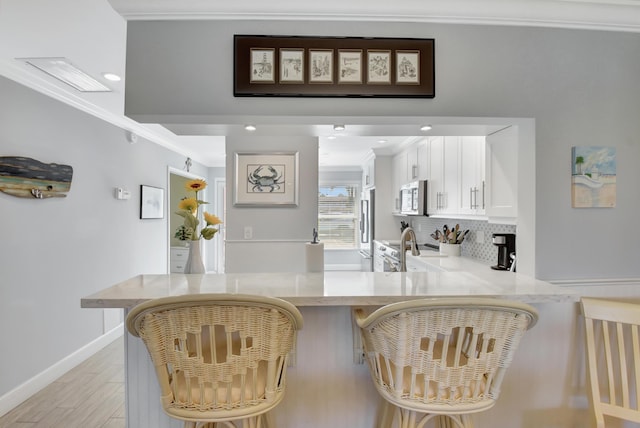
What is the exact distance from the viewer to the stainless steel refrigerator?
18.9 feet

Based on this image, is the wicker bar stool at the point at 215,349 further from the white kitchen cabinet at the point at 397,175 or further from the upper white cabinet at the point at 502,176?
the white kitchen cabinet at the point at 397,175

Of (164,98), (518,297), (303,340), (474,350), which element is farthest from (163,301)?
(518,297)

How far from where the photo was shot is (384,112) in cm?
171

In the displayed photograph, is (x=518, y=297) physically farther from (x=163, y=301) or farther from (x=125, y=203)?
(x=125, y=203)

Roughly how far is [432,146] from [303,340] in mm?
3003

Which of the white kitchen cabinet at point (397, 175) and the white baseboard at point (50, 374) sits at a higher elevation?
the white kitchen cabinet at point (397, 175)

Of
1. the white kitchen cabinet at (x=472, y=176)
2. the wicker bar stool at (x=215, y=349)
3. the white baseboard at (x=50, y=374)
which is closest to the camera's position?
the wicker bar stool at (x=215, y=349)

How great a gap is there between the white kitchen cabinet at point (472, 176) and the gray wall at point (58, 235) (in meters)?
3.54

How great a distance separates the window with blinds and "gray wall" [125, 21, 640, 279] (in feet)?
18.4

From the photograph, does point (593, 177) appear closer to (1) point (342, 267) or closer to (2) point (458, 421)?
(2) point (458, 421)

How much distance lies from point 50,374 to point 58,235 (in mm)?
1119

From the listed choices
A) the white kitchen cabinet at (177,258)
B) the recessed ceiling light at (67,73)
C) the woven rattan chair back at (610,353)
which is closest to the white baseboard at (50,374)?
the white kitchen cabinet at (177,258)

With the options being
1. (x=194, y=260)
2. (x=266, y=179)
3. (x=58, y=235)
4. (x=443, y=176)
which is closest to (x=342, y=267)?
(x=443, y=176)

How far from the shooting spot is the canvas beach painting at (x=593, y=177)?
1742 millimetres
